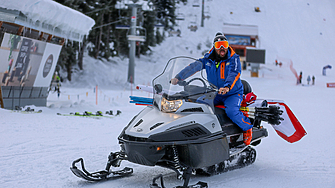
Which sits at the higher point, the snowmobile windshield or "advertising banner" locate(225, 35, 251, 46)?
"advertising banner" locate(225, 35, 251, 46)

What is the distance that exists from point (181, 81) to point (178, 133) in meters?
0.73

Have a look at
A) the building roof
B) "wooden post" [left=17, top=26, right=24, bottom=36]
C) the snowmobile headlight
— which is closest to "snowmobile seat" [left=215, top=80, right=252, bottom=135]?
the snowmobile headlight

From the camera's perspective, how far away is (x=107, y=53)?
100ft

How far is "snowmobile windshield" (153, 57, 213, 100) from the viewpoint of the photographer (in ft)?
12.5

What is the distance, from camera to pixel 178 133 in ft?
11.4

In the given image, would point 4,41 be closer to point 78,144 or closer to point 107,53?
point 78,144

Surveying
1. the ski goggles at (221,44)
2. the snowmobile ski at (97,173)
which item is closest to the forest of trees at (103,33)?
the ski goggles at (221,44)

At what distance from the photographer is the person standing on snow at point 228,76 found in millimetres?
4320

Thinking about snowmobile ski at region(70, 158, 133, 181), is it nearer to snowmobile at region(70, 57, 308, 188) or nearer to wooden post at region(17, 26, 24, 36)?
snowmobile at region(70, 57, 308, 188)

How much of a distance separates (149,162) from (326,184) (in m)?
2.28

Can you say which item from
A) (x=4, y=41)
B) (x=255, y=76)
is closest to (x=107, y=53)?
(x=255, y=76)

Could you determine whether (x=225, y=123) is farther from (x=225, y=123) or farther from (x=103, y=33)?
(x=103, y=33)

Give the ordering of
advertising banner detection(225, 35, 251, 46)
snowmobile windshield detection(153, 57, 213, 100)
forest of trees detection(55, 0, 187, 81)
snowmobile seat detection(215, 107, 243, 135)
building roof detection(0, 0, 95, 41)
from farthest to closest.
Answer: advertising banner detection(225, 35, 251, 46) < forest of trees detection(55, 0, 187, 81) < building roof detection(0, 0, 95, 41) < snowmobile seat detection(215, 107, 243, 135) < snowmobile windshield detection(153, 57, 213, 100)

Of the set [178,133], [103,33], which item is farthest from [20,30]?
[103,33]
